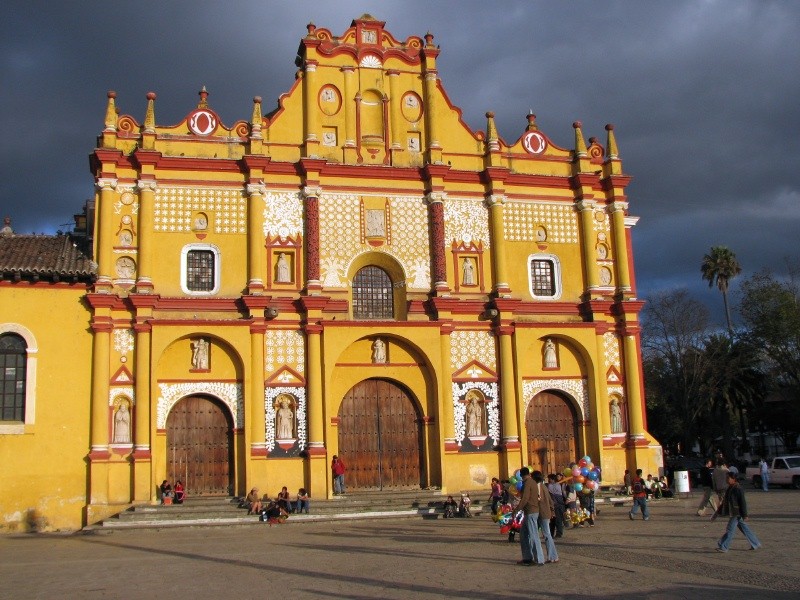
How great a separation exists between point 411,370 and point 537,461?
541 cm

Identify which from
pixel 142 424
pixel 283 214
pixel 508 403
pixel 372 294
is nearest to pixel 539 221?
pixel 372 294

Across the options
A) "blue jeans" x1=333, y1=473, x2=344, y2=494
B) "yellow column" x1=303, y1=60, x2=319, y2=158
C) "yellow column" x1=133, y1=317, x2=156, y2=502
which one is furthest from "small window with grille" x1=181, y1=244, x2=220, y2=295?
"blue jeans" x1=333, y1=473, x2=344, y2=494

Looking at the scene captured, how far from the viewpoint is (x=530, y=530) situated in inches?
576

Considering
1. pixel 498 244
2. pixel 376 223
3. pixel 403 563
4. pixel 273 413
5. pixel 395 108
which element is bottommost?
pixel 403 563

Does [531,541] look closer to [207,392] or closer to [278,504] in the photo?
[278,504]

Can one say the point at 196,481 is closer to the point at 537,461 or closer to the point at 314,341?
the point at 314,341

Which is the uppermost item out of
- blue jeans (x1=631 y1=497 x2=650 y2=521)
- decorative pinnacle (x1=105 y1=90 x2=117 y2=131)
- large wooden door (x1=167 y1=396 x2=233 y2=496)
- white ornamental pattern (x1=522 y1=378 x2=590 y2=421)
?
decorative pinnacle (x1=105 y1=90 x2=117 y2=131)

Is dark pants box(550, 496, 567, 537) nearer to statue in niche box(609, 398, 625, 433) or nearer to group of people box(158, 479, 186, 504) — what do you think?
statue in niche box(609, 398, 625, 433)

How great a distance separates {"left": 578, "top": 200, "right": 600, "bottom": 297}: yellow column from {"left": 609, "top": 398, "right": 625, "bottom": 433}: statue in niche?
3.95m

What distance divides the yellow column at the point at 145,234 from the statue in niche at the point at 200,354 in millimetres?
2262

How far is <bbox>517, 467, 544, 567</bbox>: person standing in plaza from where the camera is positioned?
1453 cm

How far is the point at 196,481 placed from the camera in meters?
26.2

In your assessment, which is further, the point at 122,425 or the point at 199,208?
the point at 199,208

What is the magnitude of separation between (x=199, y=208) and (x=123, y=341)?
4992mm
